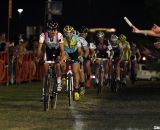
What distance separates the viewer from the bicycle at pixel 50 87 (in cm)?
1553

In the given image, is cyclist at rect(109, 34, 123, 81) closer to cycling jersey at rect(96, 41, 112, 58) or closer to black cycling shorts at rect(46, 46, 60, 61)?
cycling jersey at rect(96, 41, 112, 58)

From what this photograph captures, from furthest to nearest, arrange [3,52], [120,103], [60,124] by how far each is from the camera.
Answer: [3,52]
[120,103]
[60,124]

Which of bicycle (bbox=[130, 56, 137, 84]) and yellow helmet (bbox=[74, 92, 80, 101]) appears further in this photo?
bicycle (bbox=[130, 56, 137, 84])

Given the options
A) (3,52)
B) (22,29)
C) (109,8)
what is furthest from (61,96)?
(109,8)

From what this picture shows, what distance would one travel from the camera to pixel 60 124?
44.4ft

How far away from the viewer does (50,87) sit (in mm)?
15719

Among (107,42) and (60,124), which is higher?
(107,42)

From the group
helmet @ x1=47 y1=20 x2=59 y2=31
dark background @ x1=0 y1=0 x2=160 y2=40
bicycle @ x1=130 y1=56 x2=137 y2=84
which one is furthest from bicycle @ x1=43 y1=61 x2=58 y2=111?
dark background @ x1=0 y1=0 x2=160 y2=40

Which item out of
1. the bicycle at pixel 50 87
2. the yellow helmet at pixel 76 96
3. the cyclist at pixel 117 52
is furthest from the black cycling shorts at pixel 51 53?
the cyclist at pixel 117 52

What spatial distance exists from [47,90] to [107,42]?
8062 millimetres

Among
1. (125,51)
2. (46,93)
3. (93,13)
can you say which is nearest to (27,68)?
(125,51)

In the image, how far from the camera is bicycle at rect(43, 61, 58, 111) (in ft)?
51.0

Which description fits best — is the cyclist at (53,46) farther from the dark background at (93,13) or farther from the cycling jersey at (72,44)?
the dark background at (93,13)

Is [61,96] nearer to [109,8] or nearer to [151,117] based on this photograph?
[151,117]
